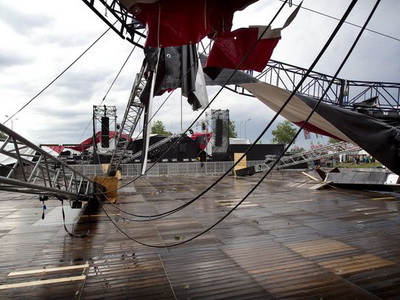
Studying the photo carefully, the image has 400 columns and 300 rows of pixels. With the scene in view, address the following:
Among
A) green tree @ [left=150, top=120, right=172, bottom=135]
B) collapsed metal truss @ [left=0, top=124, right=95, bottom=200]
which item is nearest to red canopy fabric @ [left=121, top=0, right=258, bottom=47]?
collapsed metal truss @ [left=0, top=124, right=95, bottom=200]

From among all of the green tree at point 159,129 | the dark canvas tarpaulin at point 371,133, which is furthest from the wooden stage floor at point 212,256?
the green tree at point 159,129

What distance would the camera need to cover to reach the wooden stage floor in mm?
4652

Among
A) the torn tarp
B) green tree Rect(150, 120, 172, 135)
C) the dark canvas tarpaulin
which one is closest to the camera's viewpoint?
the dark canvas tarpaulin

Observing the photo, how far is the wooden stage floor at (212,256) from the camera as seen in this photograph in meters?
4.65

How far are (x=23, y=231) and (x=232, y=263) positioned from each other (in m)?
6.35

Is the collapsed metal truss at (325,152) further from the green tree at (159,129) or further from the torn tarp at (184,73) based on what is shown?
the green tree at (159,129)

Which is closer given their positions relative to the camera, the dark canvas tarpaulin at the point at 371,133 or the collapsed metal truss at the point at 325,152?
the dark canvas tarpaulin at the point at 371,133

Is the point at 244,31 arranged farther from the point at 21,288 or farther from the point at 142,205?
the point at 142,205

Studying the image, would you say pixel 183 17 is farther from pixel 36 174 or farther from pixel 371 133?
pixel 36 174

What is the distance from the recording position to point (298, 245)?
22.0 feet

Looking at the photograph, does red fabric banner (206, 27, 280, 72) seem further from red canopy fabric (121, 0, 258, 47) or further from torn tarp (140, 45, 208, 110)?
torn tarp (140, 45, 208, 110)

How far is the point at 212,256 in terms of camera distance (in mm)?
6090

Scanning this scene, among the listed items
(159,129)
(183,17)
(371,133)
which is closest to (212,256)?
(371,133)

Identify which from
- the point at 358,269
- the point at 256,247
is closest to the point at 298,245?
the point at 256,247
